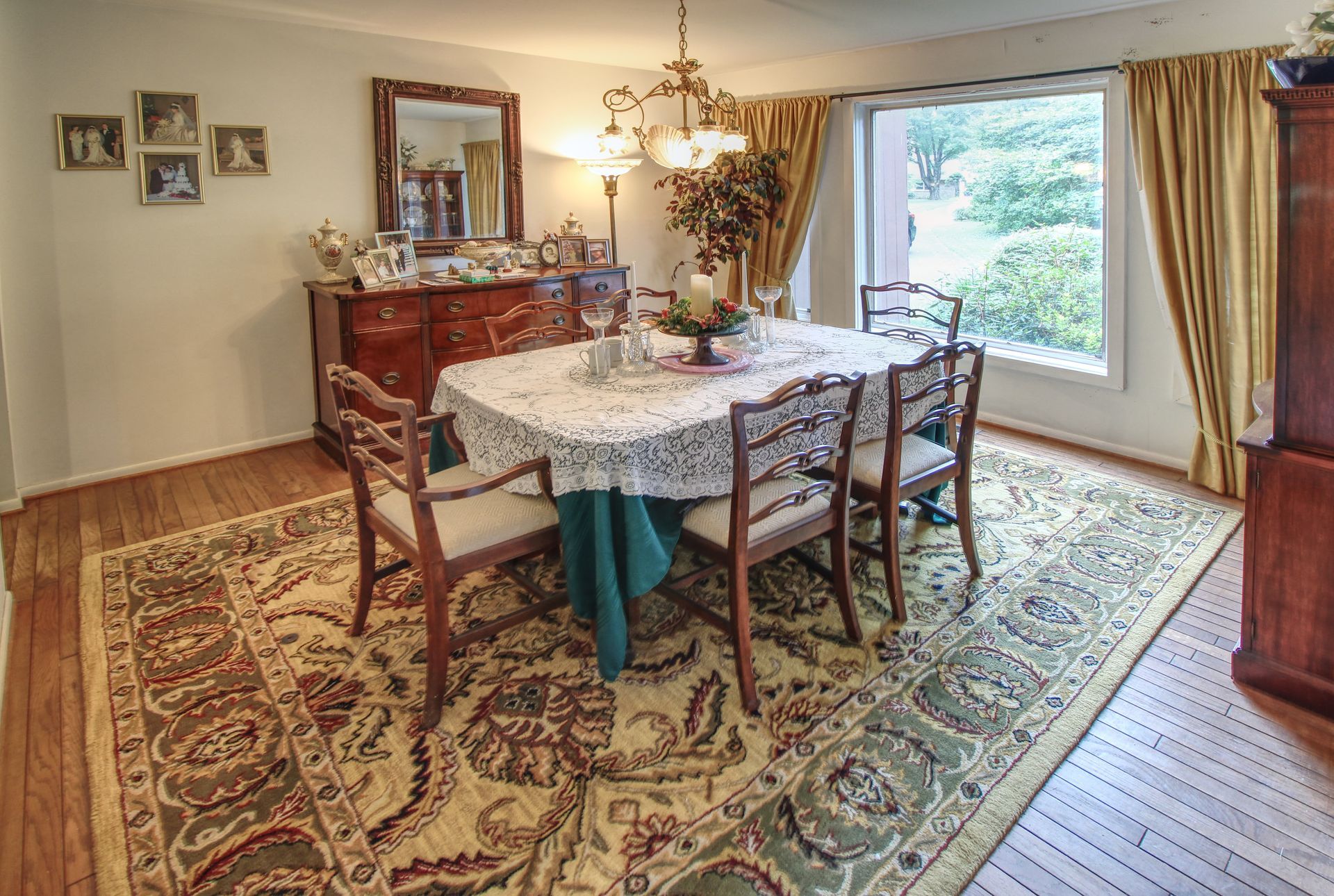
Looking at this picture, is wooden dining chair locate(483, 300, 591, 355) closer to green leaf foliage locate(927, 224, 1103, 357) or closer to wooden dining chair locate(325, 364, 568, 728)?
wooden dining chair locate(325, 364, 568, 728)

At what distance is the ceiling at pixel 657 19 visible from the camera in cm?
375

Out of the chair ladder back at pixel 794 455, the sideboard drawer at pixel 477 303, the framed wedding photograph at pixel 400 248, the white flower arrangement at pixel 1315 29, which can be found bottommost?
the chair ladder back at pixel 794 455

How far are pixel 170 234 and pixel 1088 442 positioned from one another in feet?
15.7

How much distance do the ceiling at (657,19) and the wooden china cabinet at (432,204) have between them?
74 cm

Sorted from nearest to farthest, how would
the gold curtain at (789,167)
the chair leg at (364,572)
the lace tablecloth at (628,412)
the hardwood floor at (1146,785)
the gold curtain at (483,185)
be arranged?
the hardwood floor at (1146,785) → the lace tablecloth at (628,412) → the chair leg at (364,572) → the gold curtain at (483,185) → the gold curtain at (789,167)

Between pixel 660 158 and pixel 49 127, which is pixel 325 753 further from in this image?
pixel 49 127

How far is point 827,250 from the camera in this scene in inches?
213

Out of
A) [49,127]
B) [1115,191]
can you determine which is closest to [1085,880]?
[1115,191]

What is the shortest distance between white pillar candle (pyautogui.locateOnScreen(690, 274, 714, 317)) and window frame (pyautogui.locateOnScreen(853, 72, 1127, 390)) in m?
2.35

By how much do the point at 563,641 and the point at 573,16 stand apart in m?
3.04

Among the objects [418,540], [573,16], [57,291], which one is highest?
[573,16]

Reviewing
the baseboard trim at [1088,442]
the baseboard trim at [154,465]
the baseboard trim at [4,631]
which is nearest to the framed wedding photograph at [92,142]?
the baseboard trim at [154,465]

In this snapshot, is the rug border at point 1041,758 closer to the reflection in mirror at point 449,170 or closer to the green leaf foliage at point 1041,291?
the green leaf foliage at point 1041,291

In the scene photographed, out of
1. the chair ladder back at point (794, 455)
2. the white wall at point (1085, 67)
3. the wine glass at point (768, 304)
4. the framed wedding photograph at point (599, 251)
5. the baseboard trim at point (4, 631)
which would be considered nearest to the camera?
the chair ladder back at point (794, 455)
